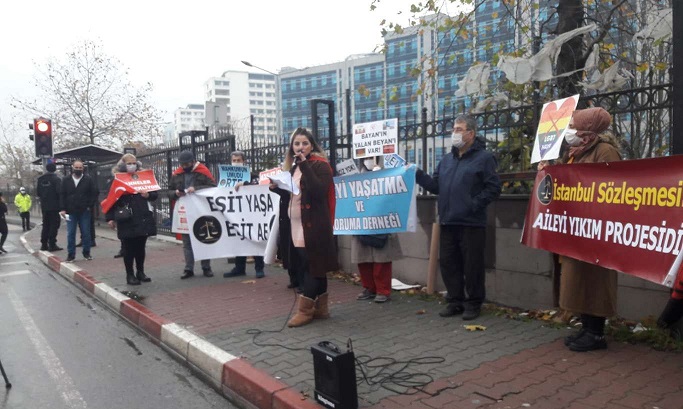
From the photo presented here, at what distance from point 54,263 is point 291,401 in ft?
30.4

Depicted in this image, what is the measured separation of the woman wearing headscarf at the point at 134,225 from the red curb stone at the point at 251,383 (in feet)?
13.9

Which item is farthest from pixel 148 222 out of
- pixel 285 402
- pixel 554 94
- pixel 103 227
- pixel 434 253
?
pixel 103 227

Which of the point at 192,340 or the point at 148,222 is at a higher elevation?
the point at 148,222

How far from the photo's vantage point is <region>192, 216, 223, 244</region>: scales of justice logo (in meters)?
8.23

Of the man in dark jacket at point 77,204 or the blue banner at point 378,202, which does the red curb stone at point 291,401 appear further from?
the man in dark jacket at point 77,204

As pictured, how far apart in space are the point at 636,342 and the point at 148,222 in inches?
256

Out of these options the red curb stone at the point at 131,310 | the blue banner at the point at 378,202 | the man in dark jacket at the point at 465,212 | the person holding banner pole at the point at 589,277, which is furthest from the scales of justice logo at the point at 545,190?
the red curb stone at the point at 131,310

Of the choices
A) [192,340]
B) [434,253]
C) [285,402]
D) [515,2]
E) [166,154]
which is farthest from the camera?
[166,154]

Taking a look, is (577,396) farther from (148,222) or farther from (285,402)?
(148,222)

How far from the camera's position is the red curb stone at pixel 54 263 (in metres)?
10.8

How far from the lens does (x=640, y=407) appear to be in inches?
131

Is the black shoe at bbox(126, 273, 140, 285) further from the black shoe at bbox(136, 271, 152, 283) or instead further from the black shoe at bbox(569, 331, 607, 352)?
Result: the black shoe at bbox(569, 331, 607, 352)

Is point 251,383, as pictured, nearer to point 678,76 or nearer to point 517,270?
point 517,270

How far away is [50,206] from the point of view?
13070 mm
